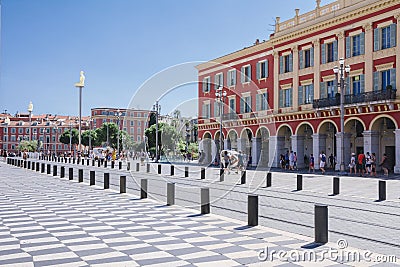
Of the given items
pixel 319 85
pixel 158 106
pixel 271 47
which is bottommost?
pixel 158 106

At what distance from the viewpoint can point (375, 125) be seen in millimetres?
34125

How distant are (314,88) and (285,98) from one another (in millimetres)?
4296

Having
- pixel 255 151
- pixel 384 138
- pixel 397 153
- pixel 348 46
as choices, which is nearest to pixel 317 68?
pixel 348 46

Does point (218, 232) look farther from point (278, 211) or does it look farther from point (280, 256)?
point (278, 211)

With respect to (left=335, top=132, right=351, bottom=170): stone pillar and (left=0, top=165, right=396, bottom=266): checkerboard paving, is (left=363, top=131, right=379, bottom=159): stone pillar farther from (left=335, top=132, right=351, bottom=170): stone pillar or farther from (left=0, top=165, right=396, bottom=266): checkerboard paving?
(left=0, top=165, right=396, bottom=266): checkerboard paving

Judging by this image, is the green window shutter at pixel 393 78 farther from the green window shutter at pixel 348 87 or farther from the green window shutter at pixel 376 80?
the green window shutter at pixel 348 87

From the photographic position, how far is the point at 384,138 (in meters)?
35.1

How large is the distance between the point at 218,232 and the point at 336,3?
32.3 metres

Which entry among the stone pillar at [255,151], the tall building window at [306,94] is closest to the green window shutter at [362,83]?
the tall building window at [306,94]

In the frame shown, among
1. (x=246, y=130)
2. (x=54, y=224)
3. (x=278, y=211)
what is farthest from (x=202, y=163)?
(x=54, y=224)

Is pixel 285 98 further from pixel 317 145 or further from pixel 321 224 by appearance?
pixel 321 224

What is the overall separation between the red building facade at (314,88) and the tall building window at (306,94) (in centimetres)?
9

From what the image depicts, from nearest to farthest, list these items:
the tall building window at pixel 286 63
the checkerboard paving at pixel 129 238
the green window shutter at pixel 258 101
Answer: the checkerboard paving at pixel 129 238 → the tall building window at pixel 286 63 → the green window shutter at pixel 258 101

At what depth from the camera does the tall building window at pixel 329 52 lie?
124 ft
